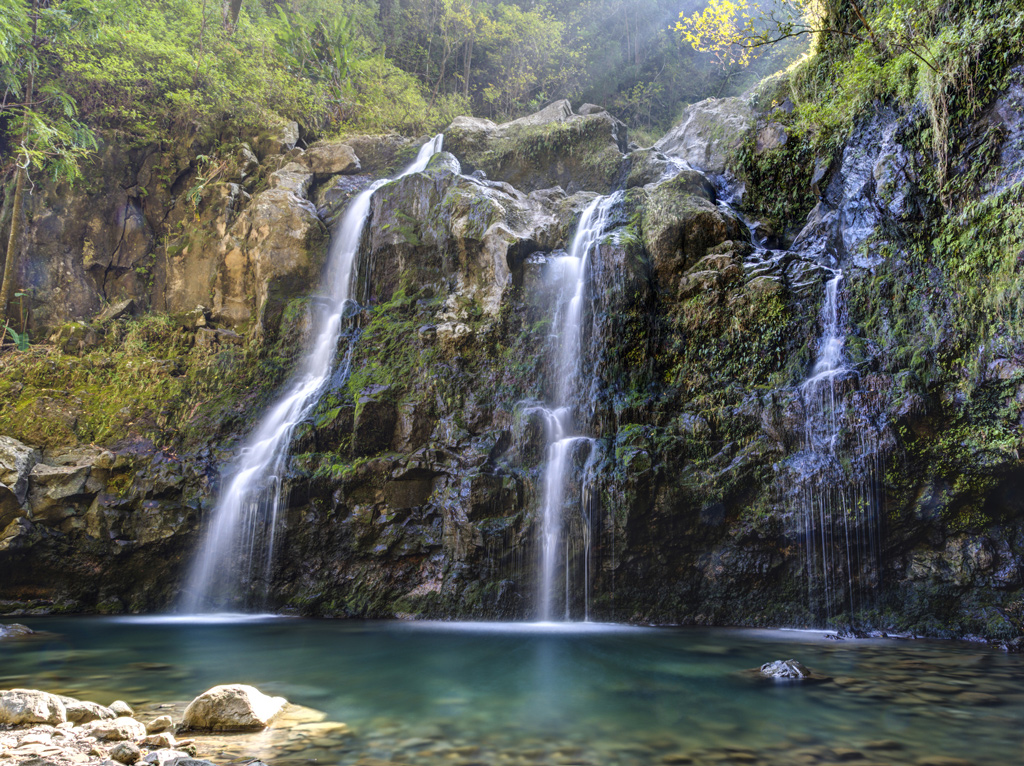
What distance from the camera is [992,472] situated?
720 centimetres

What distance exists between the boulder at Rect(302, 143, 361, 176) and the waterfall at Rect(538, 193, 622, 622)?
23.8 feet

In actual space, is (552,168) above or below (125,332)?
above

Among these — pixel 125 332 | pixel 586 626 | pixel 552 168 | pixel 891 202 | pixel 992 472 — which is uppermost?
pixel 552 168

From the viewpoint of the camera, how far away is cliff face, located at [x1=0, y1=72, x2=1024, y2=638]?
299 inches

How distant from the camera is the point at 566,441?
905 cm


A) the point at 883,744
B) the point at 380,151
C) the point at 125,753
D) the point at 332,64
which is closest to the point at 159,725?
the point at 125,753

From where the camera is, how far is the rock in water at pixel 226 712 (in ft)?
12.6

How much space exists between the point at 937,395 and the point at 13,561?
46.5 ft

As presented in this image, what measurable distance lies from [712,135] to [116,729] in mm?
15642

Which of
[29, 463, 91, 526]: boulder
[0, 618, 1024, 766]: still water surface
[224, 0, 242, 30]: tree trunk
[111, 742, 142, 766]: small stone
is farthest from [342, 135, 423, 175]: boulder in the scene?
[111, 742, 142, 766]: small stone

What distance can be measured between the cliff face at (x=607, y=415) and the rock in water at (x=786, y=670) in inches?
114

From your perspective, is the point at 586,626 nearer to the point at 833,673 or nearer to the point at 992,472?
the point at 833,673

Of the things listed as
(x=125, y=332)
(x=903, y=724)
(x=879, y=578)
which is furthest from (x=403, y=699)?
(x=125, y=332)

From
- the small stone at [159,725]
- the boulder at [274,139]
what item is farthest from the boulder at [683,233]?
the boulder at [274,139]
